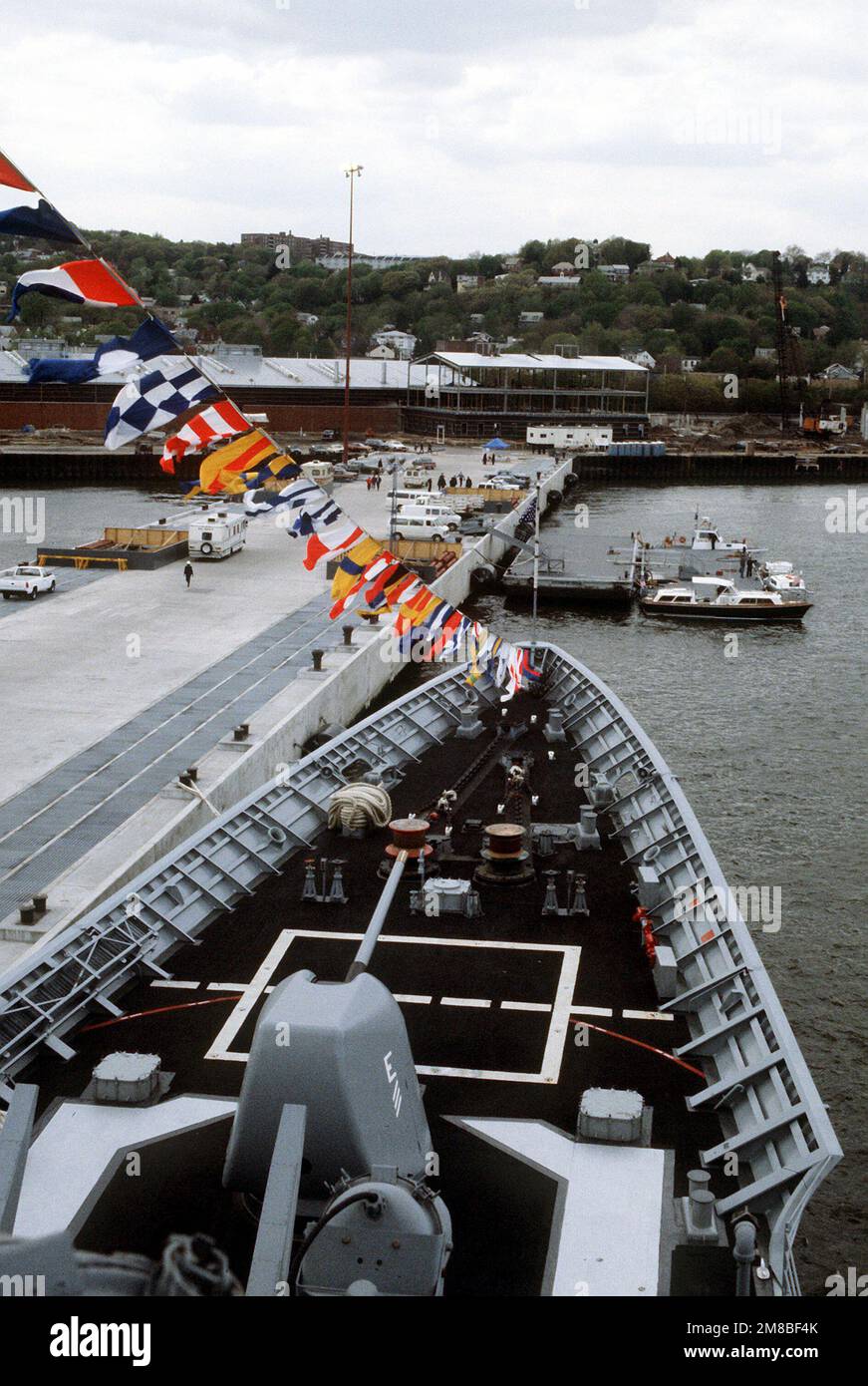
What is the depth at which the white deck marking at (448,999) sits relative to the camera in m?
13.4

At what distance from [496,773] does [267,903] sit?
659 cm

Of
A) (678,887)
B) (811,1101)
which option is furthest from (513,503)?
(811,1101)

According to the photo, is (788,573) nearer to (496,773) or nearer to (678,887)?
(496,773)

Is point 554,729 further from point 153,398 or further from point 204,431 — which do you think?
point 153,398

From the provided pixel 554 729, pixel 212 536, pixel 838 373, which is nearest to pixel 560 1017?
pixel 554 729

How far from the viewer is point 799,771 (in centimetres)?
3394

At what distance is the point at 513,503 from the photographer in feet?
249

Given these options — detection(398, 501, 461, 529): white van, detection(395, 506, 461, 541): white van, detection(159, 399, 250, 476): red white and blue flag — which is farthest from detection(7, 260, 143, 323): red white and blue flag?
detection(398, 501, 461, 529): white van

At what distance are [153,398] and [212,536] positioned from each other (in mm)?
40267

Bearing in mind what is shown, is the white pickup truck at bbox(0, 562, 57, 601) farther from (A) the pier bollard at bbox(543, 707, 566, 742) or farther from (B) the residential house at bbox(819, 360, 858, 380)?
(B) the residential house at bbox(819, 360, 858, 380)

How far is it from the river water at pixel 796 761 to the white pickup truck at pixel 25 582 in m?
15.9

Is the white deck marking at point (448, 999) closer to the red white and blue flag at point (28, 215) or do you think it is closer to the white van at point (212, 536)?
the red white and blue flag at point (28, 215)
